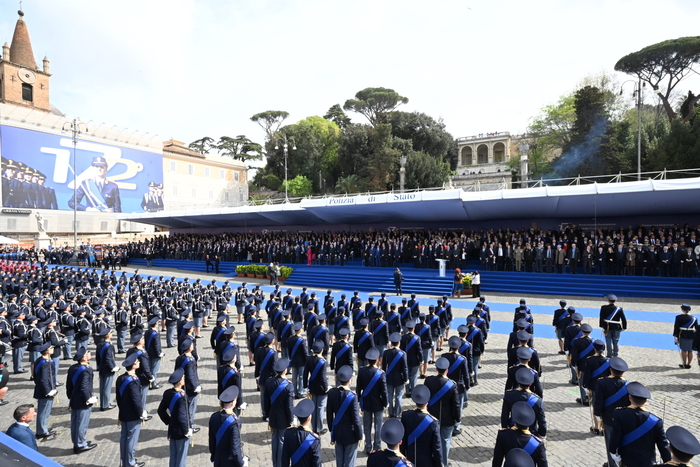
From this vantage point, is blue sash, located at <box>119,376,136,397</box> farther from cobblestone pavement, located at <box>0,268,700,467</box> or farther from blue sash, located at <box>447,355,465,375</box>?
blue sash, located at <box>447,355,465,375</box>

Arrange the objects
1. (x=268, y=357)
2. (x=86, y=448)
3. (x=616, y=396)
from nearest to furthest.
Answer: (x=616, y=396), (x=86, y=448), (x=268, y=357)

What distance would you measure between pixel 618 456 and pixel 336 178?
52963mm

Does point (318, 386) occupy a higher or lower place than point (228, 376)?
lower

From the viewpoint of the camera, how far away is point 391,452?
3.78 metres

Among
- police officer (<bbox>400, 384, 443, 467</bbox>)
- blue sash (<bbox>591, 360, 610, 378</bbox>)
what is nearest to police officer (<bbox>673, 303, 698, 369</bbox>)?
blue sash (<bbox>591, 360, 610, 378</bbox>)

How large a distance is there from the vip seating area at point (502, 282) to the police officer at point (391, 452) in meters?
16.7

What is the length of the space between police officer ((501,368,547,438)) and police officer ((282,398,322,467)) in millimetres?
2303

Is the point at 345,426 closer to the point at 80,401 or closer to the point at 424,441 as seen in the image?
the point at 424,441

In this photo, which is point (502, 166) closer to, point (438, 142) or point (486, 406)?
point (438, 142)

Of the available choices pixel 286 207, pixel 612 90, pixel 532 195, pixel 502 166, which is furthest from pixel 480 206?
pixel 502 166

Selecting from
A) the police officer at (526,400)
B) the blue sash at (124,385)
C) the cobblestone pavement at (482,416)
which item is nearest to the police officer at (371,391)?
the cobblestone pavement at (482,416)

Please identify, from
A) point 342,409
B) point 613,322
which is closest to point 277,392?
point 342,409

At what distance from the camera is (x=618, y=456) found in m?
4.82

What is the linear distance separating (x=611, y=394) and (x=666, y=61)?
51304 millimetres
